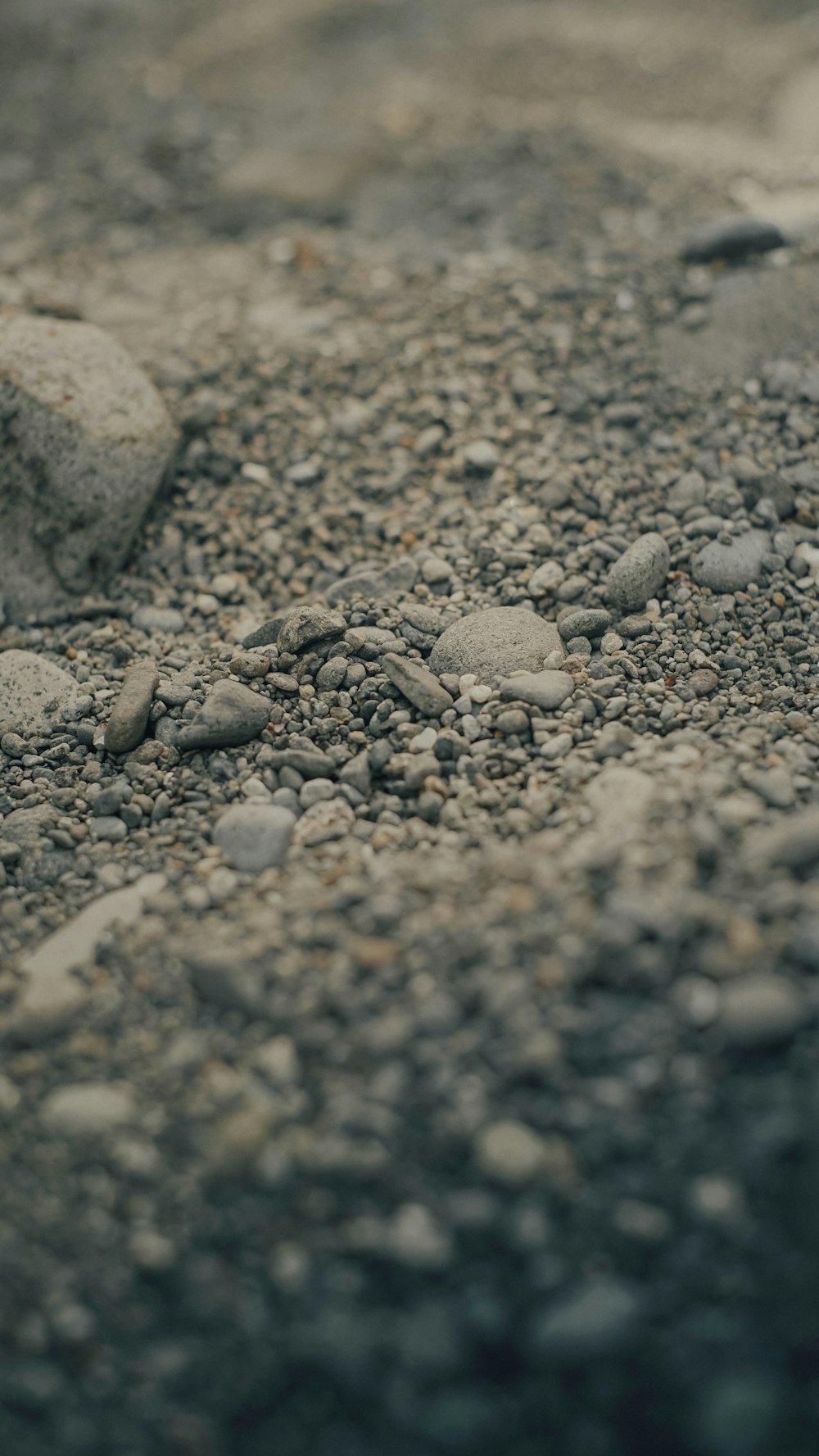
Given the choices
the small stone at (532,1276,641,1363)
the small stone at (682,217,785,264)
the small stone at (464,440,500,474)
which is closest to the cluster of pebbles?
the small stone at (532,1276,641,1363)

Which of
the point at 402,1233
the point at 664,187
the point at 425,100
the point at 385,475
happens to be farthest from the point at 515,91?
the point at 402,1233

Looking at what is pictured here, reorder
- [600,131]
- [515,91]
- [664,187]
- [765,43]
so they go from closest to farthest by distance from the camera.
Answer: [664,187] < [600,131] < [515,91] < [765,43]

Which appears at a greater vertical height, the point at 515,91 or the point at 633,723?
the point at 515,91

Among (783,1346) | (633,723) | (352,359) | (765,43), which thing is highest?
(765,43)

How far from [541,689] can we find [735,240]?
242cm

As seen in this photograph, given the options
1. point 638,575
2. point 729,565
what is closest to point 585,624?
point 638,575

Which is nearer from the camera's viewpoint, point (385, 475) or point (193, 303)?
point (385, 475)

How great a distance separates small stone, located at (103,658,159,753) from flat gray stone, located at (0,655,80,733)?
0.64 ft

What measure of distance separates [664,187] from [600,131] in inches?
31.5

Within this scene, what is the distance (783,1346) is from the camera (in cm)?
138

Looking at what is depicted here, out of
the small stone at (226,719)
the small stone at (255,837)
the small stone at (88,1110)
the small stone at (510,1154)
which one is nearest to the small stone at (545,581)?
the small stone at (226,719)

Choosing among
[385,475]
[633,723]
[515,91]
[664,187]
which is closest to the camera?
[633,723]

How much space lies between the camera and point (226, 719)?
2.27 meters

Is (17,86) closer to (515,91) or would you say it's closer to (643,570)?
(515,91)
